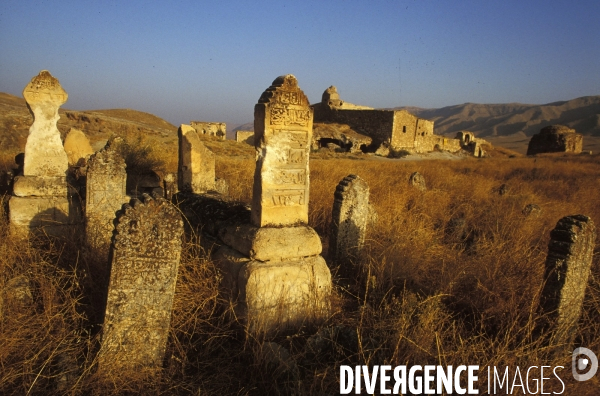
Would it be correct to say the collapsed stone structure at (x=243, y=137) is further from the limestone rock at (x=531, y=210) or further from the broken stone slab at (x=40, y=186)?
the broken stone slab at (x=40, y=186)

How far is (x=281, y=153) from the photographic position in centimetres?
378

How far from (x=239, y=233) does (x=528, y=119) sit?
127 m

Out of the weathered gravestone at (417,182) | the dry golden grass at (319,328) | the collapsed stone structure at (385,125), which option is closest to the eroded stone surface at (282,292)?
the dry golden grass at (319,328)

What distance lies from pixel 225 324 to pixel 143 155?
306 inches

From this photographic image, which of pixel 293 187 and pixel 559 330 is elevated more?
pixel 293 187

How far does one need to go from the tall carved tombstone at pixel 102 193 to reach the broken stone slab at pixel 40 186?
0.75m

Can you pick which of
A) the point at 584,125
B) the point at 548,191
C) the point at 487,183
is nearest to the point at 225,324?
the point at 487,183

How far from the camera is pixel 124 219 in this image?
261 centimetres


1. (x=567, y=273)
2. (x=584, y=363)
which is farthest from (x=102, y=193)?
(x=584, y=363)

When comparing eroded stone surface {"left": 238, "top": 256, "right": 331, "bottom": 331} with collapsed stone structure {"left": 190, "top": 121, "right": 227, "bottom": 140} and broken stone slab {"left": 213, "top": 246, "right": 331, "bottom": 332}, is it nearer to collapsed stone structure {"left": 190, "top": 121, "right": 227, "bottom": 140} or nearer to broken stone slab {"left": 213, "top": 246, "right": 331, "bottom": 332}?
broken stone slab {"left": 213, "top": 246, "right": 331, "bottom": 332}

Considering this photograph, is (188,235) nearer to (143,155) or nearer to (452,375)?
(452,375)

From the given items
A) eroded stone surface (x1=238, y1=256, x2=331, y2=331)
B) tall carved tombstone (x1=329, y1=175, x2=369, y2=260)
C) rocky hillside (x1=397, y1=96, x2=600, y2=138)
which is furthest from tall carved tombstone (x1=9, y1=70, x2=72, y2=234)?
rocky hillside (x1=397, y1=96, x2=600, y2=138)

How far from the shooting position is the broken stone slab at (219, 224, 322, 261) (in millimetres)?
3555

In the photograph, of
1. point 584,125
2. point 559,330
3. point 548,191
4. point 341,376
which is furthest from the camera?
point 584,125
